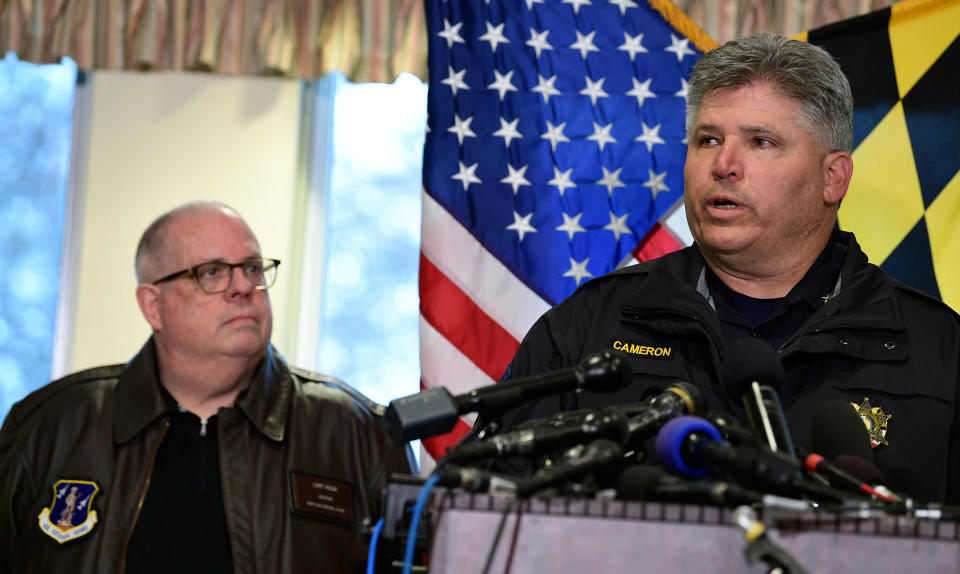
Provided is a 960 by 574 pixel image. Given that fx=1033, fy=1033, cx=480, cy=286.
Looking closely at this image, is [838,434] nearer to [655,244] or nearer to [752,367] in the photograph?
[752,367]

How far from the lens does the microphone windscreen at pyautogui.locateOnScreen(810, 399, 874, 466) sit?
121 cm

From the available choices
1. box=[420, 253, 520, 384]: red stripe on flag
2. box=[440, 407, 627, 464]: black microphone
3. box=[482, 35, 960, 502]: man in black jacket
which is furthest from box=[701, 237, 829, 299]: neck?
box=[420, 253, 520, 384]: red stripe on flag

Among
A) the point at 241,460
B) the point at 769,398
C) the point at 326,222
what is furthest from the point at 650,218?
the point at 769,398

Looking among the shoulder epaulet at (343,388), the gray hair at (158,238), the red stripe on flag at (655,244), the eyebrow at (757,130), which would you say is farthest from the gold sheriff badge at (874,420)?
the red stripe on flag at (655,244)

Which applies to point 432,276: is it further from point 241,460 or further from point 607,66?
point 241,460

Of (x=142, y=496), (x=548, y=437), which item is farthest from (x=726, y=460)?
(x=142, y=496)

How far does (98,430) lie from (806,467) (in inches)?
80.1

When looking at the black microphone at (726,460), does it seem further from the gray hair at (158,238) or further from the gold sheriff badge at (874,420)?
the gray hair at (158,238)

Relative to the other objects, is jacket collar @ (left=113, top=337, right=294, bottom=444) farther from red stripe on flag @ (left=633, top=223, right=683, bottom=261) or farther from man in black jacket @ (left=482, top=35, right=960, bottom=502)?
red stripe on flag @ (left=633, top=223, right=683, bottom=261)

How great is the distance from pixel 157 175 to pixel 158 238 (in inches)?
59.4

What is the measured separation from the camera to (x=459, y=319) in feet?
12.1

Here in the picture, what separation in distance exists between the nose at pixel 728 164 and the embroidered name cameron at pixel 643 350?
35cm

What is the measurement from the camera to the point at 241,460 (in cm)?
257

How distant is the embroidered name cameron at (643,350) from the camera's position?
195 cm
